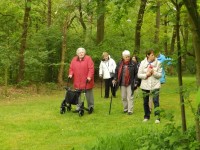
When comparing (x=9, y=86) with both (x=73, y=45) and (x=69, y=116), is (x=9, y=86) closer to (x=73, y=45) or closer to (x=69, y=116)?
(x=73, y=45)

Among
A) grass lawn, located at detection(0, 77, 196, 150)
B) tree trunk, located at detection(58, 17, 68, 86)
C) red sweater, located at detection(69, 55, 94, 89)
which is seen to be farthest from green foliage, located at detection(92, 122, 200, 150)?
tree trunk, located at detection(58, 17, 68, 86)

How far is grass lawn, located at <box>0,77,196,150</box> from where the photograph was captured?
7.93 meters

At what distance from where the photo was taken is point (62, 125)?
998cm

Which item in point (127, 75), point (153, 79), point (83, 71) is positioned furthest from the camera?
point (83, 71)

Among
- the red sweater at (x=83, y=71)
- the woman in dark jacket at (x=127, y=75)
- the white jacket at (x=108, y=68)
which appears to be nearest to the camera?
the woman in dark jacket at (x=127, y=75)

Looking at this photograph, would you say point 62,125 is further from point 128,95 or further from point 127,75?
point 127,75

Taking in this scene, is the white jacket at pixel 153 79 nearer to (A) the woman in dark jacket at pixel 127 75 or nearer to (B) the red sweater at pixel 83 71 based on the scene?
(A) the woman in dark jacket at pixel 127 75

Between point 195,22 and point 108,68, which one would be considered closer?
point 195,22

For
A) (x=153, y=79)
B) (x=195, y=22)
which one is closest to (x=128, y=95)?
(x=153, y=79)

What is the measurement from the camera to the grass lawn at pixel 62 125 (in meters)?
7.93

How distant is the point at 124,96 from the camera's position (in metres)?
11.6

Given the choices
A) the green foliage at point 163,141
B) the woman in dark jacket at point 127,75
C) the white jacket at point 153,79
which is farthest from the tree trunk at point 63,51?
the green foliage at point 163,141

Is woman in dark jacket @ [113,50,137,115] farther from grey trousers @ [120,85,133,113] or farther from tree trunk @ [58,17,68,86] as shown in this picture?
tree trunk @ [58,17,68,86]

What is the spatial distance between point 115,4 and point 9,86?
16000 millimetres
